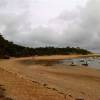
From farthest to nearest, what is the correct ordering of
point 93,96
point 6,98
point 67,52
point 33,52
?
1. point 67,52
2. point 33,52
3. point 93,96
4. point 6,98

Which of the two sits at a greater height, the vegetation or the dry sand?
the vegetation

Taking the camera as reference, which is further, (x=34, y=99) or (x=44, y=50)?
(x=44, y=50)

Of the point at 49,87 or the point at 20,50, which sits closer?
the point at 49,87

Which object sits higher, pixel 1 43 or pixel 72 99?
pixel 1 43

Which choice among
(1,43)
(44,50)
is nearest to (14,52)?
(1,43)

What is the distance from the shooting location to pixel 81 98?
1641 cm

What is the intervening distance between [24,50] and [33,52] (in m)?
12.1

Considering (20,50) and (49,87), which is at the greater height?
(20,50)

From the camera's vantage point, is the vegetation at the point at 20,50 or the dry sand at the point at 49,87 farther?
the vegetation at the point at 20,50

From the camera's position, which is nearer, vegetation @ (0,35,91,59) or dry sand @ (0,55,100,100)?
dry sand @ (0,55,100,100)

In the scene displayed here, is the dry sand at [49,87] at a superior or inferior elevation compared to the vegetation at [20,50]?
inferior

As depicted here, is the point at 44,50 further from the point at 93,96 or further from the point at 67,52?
the point at 93,96

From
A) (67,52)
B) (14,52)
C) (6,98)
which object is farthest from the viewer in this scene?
(67,52)

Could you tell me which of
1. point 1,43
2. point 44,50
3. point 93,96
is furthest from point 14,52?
point 93,96
